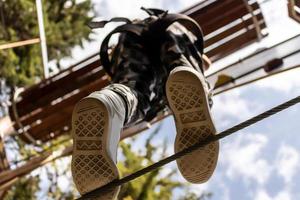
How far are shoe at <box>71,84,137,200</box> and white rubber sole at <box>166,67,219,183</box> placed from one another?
30 centimetres

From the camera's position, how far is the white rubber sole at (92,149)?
7.01 ft

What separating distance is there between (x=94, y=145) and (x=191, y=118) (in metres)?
0.44

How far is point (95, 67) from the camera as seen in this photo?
5.07 m

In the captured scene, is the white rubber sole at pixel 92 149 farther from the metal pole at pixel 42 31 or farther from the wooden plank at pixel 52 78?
the wooden plank at pixel 52 78

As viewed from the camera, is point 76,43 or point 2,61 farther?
point 76,43

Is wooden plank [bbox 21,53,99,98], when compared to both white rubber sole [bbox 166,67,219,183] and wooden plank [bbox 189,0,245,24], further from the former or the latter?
white rubber sole [bbox 166,67,219,183]

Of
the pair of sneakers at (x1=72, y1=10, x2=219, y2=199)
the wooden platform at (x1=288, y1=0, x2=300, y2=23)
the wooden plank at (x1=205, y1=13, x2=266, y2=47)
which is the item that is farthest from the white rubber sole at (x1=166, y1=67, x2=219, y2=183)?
the wooden plank at (x1=205, y1=13, x2=266, y2=47)

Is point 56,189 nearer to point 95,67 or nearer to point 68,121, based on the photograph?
point 68,121

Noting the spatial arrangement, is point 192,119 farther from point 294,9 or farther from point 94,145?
point 294,9

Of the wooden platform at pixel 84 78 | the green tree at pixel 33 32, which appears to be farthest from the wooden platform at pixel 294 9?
the green tree at pixel 33 32

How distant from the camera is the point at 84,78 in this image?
507cm

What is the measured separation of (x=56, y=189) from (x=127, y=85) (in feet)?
14.2

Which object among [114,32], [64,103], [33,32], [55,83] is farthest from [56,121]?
[33,32]

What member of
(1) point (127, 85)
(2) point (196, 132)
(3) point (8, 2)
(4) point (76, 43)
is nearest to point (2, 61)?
(3) point (8, 2)
